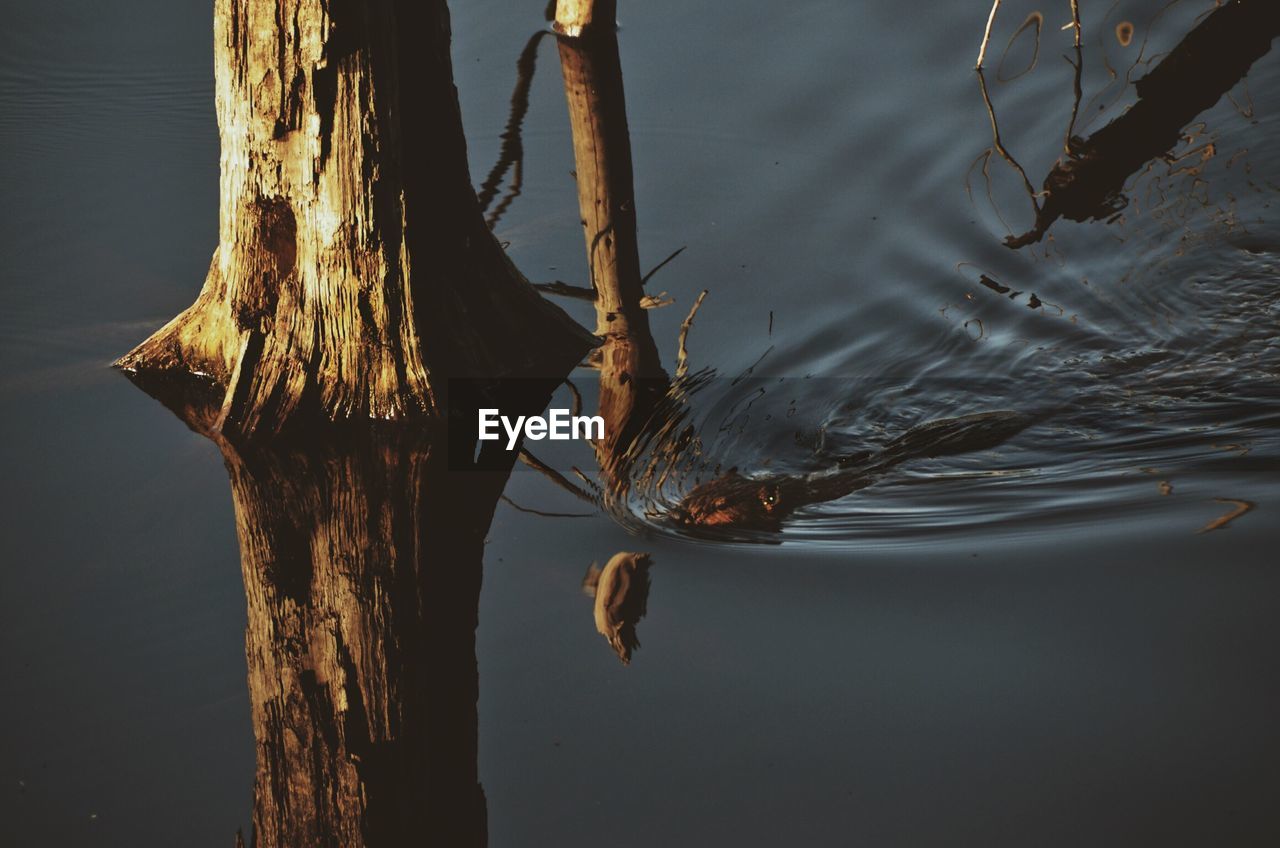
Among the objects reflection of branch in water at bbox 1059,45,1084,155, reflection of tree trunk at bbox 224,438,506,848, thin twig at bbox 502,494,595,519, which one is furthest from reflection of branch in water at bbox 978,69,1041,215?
reflection of tree trunk at bbox 224,438,506,848

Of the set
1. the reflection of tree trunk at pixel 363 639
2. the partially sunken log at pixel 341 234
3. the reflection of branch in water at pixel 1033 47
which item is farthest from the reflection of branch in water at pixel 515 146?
the reflection of branch in water at pixel 1033 47

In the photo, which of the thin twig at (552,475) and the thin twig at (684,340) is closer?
the thin twig at (552,475)

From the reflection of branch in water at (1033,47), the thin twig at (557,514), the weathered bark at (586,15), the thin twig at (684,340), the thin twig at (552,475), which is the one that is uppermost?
the weathered bark at (586,15)

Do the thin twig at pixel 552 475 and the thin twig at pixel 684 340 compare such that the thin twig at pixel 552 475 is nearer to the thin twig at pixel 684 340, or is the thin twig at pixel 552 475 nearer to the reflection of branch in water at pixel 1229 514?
the thin twig at pixel 684 340

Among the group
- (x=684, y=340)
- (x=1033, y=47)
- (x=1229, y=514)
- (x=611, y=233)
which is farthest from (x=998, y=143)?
(x=1229, y=514)

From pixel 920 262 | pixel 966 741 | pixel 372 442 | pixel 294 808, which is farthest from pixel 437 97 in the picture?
pixel 966 741

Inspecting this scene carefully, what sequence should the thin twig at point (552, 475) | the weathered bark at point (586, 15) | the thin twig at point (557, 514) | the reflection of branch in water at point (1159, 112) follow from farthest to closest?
the weathered bark at point (586, 15), the reflection of branch in water at point (1159, 112), the thin twig at point (552, 475), the thin twig at point (557, 514)

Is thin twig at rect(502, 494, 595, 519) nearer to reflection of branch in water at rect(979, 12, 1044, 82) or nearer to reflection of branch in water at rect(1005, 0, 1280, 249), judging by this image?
reflection of branch in water at rect(1005, 0, 1280, 249)
